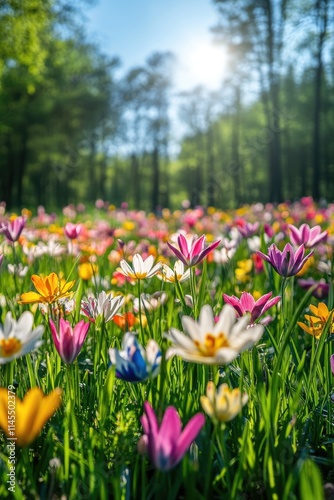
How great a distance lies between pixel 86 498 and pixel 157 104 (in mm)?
33088

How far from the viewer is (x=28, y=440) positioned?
2.43ft

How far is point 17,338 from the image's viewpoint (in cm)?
95

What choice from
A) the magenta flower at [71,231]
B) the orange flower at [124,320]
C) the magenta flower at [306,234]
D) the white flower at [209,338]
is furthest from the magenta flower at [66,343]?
the magenta flower at [71,231]

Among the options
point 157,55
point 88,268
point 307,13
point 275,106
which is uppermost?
point 157,55

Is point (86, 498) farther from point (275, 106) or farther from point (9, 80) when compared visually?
point (9, 80)

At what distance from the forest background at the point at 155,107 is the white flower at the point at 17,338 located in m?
7.66

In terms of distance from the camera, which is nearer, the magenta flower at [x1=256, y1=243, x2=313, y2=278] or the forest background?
the magenta flower at [x1=256, y1=243, x2=313, y2=278]

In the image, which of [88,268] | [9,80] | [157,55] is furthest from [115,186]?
[88,268]

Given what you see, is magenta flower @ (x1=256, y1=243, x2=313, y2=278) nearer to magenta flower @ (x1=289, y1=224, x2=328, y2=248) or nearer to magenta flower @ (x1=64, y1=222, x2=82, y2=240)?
magenta flower @ (x1=289, y1=224, x2=328, y2=248)

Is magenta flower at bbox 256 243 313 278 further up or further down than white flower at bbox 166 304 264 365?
further up

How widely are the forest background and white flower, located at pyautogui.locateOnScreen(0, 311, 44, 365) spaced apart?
7658 mm

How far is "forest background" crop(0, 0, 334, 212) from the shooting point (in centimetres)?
1783

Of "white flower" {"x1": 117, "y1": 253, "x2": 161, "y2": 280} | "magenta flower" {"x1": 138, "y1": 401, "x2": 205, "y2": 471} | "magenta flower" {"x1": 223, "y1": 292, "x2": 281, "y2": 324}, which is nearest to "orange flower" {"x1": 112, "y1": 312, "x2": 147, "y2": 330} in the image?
"white flower" {"x1": 117, "y1": 253, "x2": 161, "y2": 280}

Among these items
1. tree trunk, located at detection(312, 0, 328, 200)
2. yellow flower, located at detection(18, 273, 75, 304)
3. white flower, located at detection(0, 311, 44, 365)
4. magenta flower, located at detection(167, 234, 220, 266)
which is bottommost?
white flower, located at detection(0, 311, 44, 365)
